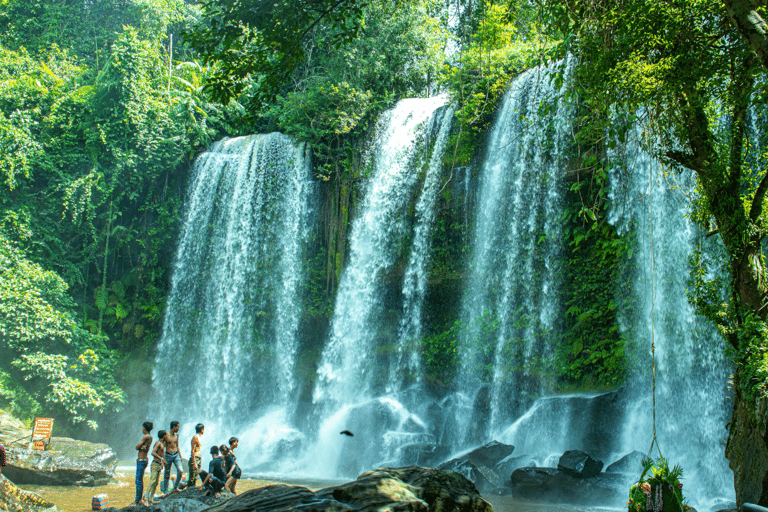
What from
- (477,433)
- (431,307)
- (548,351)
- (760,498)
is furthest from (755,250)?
(431,307)

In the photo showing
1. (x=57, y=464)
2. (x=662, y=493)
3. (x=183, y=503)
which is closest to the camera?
(x=662, y=493)

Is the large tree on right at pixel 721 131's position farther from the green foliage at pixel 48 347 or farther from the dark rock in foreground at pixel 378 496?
the green foliage at pixel 48 347

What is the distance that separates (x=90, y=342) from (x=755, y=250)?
14707 mm

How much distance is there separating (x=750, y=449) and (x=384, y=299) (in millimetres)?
9179

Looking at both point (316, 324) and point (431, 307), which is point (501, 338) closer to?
point (431, 307)

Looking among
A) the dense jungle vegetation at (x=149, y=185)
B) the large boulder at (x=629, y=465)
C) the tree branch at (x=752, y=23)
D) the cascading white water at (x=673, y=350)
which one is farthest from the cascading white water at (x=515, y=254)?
the tree branch at (x=752, y=23)

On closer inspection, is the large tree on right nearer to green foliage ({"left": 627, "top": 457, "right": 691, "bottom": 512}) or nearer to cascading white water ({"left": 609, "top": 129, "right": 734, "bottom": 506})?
green foliage ({"left": 627, "top": 457, "right": 691, "bottom": 512})

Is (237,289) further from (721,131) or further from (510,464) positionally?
(721,131)

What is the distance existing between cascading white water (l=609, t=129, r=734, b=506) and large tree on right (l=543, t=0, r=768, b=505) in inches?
147

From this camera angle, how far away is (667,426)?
918 centimetres

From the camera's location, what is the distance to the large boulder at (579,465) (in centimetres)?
833

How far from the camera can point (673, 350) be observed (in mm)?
9469

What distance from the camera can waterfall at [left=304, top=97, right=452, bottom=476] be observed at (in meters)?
12.2

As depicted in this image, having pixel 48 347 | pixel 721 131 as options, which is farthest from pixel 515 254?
pixel 48 347
